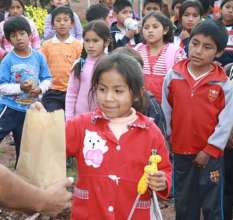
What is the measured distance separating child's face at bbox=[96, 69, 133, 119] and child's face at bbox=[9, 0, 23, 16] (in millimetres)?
4597

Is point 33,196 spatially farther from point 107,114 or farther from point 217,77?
point 217,77

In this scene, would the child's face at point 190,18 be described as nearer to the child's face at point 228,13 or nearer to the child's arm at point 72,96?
the child's face at point 228,13

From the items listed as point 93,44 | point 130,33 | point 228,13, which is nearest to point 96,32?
point 93,44

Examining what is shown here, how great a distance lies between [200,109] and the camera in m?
3.33

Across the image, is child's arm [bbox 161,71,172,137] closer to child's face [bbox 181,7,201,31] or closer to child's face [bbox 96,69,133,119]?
child's face [bbox 96,69,133,119]

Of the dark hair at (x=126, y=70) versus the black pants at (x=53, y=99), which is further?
the black pants at (x=53, y=99)

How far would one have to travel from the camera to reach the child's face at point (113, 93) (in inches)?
98.2

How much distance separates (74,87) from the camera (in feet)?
13.4

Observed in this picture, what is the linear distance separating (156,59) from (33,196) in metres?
2.49

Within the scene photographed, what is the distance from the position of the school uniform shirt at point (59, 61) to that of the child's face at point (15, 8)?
67.7 inches

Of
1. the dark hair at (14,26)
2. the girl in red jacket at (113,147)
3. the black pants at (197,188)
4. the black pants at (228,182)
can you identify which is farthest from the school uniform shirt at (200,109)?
the dark hair at (14,26)

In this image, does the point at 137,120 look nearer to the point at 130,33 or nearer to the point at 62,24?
the point at 62,24

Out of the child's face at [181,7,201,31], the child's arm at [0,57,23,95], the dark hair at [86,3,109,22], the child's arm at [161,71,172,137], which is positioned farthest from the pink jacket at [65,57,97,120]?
the dark hair at [86,3,109,22]

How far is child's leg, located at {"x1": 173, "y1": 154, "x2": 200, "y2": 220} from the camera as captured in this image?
3.51 m
